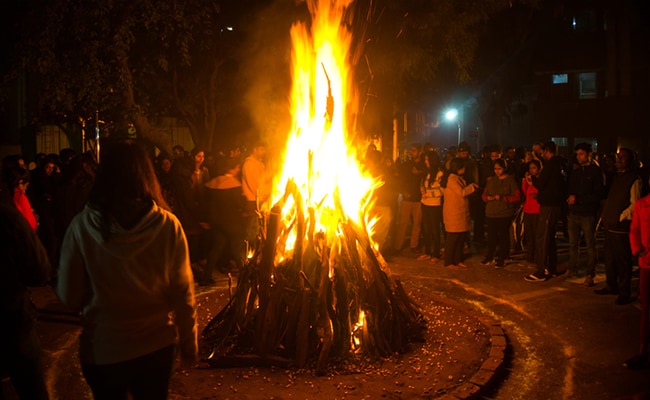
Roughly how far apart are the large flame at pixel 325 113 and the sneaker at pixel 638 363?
10.5ft

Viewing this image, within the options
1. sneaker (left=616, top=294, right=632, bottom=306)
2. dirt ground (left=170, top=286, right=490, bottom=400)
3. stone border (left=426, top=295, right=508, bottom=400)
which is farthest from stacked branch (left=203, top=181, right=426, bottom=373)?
sneaker (left=616, top=294, right=632, bottom=306)

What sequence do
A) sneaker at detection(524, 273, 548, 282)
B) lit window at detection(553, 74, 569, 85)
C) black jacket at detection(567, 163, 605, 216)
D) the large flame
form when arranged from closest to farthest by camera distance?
1. the large flame
2. black jacket at detection(567, 163, 605, 216)
3. sneaker at detection(524, 273, 548, 282)
4. lit window at detection(553, 74, 569, 85)

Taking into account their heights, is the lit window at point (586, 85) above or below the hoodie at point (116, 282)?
above

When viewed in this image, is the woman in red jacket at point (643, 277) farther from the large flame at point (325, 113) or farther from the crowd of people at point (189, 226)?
the large flame at point (325, 113)

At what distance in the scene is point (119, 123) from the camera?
15.3m

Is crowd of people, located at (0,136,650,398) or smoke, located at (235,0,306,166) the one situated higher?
smoke, located at (235,0,306,166)

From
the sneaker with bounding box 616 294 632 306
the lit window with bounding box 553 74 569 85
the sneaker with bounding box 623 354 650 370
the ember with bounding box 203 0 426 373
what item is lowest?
the sneaker with bounding box 623 354 650 370

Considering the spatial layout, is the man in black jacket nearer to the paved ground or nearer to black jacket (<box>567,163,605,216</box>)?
black jacket (<box>567,163,605,216</box>)

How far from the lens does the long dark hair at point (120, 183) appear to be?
2965 millimetres

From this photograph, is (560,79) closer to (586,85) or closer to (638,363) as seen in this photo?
(586,85)

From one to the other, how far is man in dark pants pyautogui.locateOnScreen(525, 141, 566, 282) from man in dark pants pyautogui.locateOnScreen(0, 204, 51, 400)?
778cm

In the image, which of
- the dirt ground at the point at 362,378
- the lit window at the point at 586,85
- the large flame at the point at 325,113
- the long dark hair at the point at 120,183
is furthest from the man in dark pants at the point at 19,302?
the lit window at the point at 586,85

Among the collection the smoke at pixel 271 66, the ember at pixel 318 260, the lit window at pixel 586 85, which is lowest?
the ember at pixel 318 260

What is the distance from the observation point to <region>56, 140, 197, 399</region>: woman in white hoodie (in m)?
2.94
